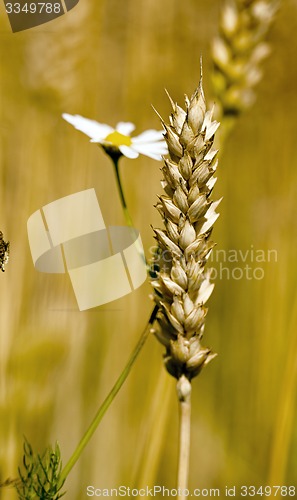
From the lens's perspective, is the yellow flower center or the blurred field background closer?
the yellow flower center

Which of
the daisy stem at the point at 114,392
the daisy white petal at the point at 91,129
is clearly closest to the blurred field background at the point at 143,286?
the daisy white petal at the point at 91,129

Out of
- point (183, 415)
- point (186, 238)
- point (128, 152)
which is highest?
point (128, 152)

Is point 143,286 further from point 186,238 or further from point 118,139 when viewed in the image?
point 186,238

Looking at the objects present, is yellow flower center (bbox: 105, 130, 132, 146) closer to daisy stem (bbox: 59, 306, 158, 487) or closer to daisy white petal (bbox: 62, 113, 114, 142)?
daisy white petal (bbox: 62, 113, 114, 142)

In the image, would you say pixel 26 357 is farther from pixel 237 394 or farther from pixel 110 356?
pixel 237 394

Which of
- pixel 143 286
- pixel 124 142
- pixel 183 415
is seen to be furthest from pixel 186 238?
pixel 143 286

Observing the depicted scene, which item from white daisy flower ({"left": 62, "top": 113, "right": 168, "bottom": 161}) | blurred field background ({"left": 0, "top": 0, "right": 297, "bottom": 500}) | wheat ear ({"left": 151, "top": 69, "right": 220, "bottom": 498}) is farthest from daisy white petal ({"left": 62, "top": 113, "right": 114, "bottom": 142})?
wheat ear ({"left": 151, "top": 69, "right": 220, "bottom": 498})
